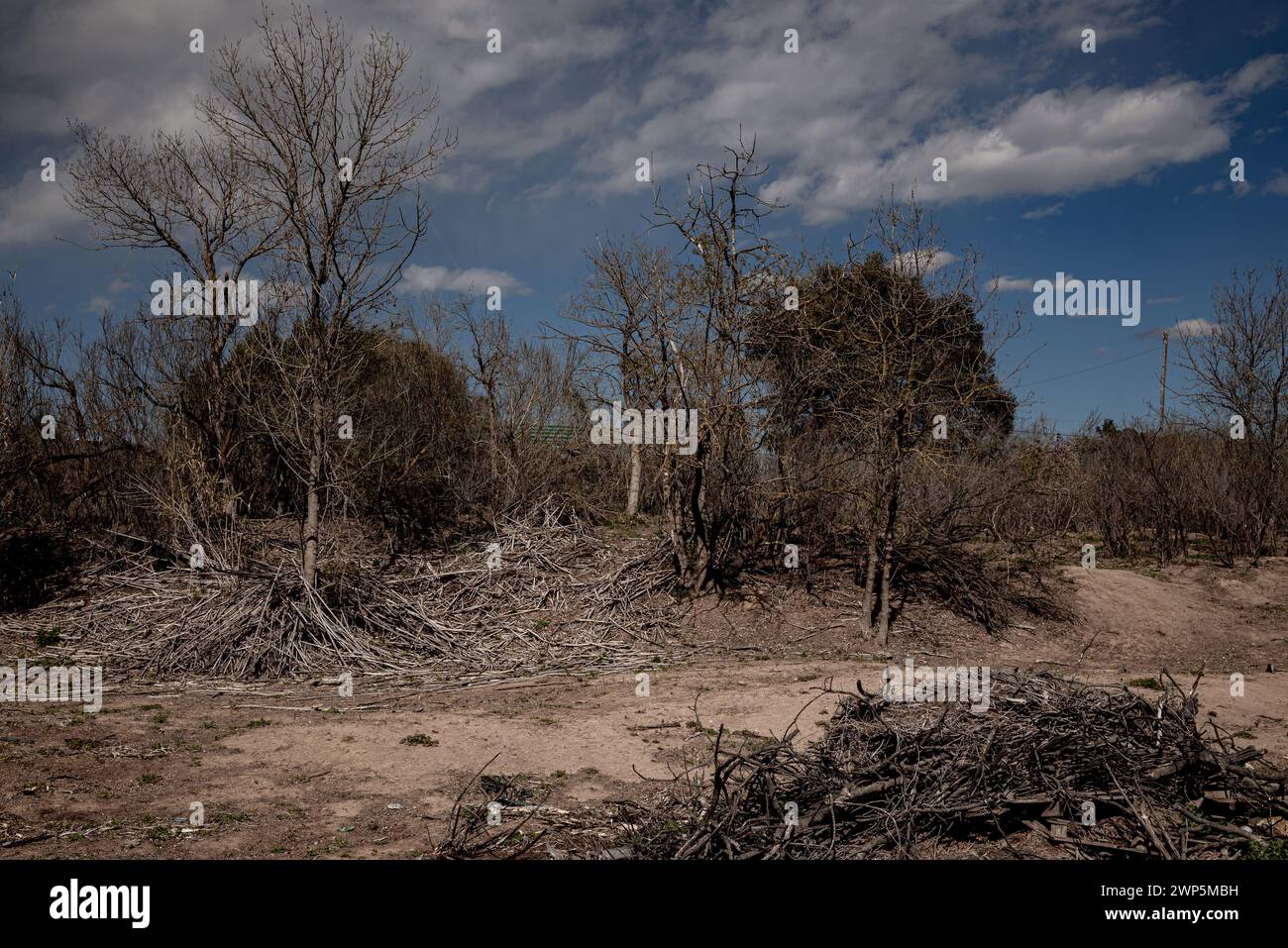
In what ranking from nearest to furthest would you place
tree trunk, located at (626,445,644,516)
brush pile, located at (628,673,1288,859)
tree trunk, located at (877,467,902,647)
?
brush pile, located at (628,673,1288,859) → tree trunk, located at (877,467,902,647) → tree trunk, located at (626,445,644,516)

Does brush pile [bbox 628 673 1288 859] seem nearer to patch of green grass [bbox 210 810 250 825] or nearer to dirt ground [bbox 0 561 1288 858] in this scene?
dirt ground [bbox 0 561 1288 858]

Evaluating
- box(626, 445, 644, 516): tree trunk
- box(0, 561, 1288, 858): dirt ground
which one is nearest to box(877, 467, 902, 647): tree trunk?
box(0, 561, 1288, 858): dirt ground

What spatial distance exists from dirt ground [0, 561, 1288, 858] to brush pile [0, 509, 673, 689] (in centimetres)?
69

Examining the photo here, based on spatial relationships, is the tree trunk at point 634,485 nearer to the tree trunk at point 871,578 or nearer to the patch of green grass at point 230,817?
the tree trunk at point 871,578

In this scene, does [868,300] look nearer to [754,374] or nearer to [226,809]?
[754,374]

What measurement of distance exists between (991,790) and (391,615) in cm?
944

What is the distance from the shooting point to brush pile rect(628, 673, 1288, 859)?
4.96 m

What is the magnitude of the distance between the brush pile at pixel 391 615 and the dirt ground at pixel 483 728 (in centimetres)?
69

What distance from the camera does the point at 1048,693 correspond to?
6129 millimetres

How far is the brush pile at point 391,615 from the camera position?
441 inches

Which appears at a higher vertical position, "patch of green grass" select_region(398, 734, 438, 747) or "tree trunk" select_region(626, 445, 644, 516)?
"tree trunk" select_region(626, 445, 644, 516)
